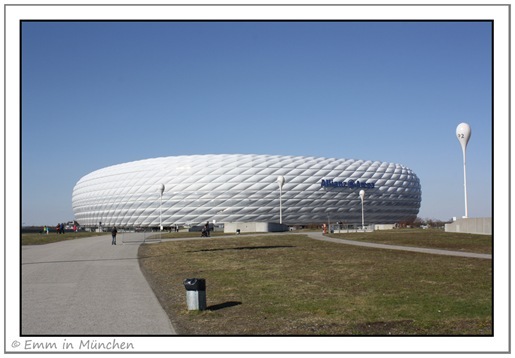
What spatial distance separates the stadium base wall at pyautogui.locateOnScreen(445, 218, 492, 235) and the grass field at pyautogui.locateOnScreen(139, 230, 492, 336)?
50.5ft

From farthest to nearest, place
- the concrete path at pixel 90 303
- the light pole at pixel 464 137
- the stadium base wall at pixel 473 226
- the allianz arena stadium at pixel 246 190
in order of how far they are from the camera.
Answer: the allianz arena stadium at pixel 246 190
the light pole at pixel 464 137
the stadium base wall at pixel 473 226
the concrete path at pixel 90 303

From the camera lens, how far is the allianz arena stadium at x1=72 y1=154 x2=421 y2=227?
295 ft

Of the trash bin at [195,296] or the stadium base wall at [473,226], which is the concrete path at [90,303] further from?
the stadium base wall at [473,226]

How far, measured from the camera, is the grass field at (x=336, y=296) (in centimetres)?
833

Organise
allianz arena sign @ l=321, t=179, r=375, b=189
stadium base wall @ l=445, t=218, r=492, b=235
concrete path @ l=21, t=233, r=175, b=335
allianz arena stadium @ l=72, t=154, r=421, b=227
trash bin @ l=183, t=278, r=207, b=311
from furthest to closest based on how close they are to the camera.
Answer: allianz arena sign @ l=321, t=179, r=375, b=189, allianz arena stadium @ l=72, t=154, r=421, b=227, stadium base wall @ l=445, t=218, r=492, b=235, trash bin @ l=183, t=278, r=207, b=311, concrete path @ l=21, t=233, r=175, b=335

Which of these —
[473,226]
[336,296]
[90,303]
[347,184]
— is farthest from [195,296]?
[347,184]

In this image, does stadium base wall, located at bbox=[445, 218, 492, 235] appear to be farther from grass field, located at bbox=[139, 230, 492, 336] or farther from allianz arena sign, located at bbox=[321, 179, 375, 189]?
allianz arena sign, located at bbox=[321, 179, 375, 189]

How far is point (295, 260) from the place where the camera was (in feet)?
65.3

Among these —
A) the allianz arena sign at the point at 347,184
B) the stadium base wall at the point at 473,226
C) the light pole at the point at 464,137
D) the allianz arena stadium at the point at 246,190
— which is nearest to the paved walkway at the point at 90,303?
the stadium base wall at the point at 473,226

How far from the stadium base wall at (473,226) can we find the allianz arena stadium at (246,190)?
1770 inches

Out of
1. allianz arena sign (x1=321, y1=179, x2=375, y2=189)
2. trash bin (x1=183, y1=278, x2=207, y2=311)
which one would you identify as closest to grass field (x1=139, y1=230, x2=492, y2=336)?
trash bin (x1=183, y1=278, x2=207, y2=311)

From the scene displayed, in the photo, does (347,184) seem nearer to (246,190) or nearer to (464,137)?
(246,190)
